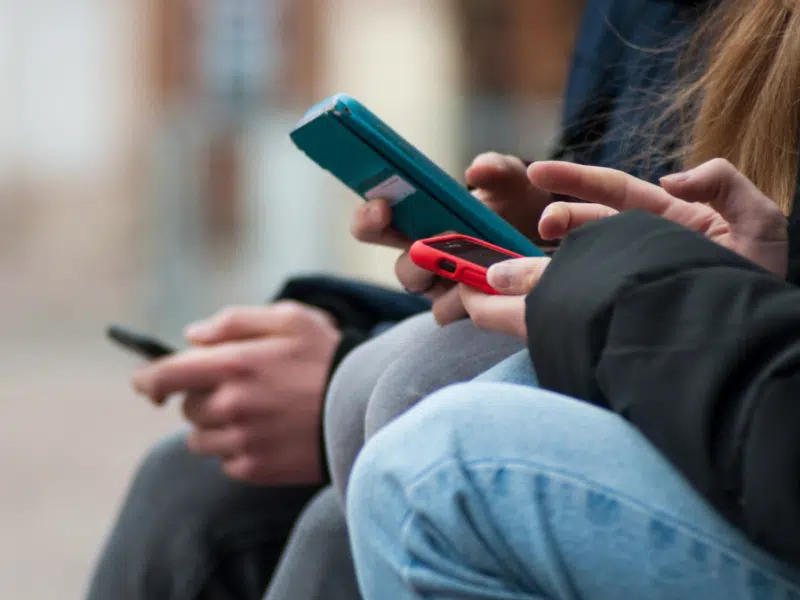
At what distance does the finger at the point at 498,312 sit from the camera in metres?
0.73

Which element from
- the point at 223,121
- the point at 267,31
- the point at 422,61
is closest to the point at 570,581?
the point at 223,121

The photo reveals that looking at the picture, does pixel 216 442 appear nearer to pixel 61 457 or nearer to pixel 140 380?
pixel 140 380

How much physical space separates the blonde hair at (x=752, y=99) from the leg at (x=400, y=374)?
0.69ft

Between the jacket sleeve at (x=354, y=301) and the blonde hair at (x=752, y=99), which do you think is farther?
the jacket sleeve at (x=354, y=301)

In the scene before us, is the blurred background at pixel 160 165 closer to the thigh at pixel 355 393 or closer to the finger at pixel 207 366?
the thigh at pixel 355 393

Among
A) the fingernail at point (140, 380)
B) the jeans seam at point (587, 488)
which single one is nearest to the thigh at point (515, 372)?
the jeans seam at point (587, 488)

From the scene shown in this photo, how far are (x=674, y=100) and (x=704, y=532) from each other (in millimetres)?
478

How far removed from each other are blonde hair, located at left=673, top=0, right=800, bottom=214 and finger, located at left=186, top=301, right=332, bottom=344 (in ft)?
1.42

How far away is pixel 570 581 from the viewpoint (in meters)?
0.61

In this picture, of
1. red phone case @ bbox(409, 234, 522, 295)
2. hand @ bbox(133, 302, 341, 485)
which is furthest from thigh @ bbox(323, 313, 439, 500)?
hand @ bbox(133, 302, 341, 485)

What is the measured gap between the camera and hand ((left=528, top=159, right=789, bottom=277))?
2.31ft

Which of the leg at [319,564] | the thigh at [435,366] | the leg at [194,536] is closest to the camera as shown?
the thigh at [435,366]

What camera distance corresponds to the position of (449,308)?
866mm

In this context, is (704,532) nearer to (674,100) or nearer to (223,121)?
(674,100)
